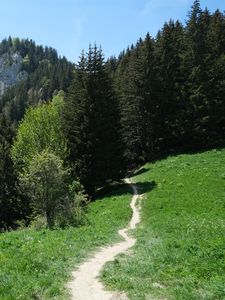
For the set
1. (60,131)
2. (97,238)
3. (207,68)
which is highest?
(207,68)

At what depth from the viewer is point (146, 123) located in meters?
63.5

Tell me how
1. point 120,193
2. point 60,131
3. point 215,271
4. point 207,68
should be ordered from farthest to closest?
point 207,68 → point 60,131 → point 120,193 → point 215,271

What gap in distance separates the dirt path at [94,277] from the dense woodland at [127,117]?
21.5 meters

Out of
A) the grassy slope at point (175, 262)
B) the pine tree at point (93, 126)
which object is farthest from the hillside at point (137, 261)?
the pine tree at point (93, 126)

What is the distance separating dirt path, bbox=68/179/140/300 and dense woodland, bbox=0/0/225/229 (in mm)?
21471

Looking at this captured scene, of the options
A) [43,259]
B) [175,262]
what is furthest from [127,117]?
[175,262]

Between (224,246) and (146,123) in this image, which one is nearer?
(224,246)

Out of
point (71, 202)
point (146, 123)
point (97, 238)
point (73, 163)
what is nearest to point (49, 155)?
point (71, 202)

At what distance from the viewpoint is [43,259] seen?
16.7 metres

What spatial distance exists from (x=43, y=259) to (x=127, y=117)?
48.9 m

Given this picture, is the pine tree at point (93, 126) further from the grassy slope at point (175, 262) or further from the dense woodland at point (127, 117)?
the grassy slope at point (175, 262)

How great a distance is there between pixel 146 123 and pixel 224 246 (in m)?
49.3

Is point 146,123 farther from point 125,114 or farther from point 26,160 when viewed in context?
point 26,160

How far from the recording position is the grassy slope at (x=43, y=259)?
12.9 m
